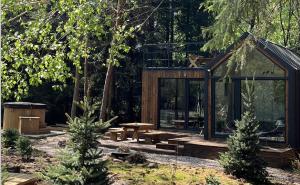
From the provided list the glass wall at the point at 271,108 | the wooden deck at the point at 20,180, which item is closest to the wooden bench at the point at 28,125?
the glass wall at the point at 271,108

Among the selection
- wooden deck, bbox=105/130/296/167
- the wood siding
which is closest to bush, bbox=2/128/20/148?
wooden deck, bbox=105/130/296/167

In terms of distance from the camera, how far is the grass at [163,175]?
28.6ft

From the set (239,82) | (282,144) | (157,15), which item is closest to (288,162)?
(282,144)

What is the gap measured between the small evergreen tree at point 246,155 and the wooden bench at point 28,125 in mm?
9130

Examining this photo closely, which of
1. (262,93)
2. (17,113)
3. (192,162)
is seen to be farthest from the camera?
(17,113)

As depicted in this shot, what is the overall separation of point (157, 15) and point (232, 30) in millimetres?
18433

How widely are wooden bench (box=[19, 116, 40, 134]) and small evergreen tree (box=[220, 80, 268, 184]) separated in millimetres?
9130

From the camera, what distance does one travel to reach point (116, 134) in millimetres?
15547

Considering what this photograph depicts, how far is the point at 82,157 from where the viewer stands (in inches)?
247

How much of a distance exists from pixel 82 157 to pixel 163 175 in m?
3.43

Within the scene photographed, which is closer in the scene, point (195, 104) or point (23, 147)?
point (23, 147)

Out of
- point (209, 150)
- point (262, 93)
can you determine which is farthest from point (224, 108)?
point (209, 150)

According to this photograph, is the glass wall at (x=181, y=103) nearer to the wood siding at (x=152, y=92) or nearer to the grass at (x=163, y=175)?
the wood siding at (x=152, y=92)

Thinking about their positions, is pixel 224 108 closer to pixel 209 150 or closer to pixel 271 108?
pixel 271 108
